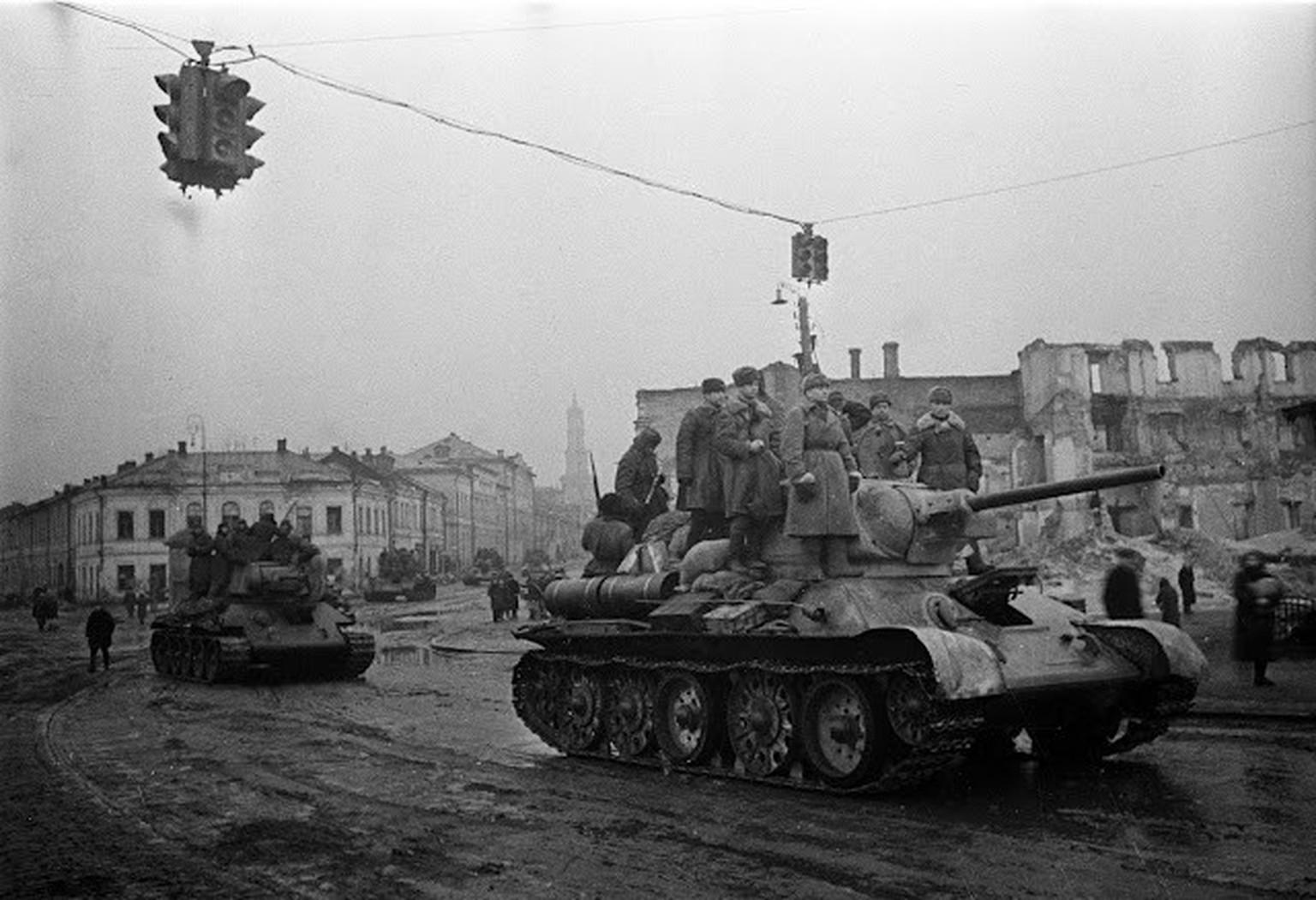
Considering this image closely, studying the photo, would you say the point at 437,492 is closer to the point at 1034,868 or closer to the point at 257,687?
the point at 257,687

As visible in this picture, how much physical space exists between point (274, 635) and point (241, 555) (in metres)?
1.59

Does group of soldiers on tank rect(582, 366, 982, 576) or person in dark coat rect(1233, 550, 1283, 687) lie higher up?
group of soldiers on tank rect(582, 366, 982, 576)

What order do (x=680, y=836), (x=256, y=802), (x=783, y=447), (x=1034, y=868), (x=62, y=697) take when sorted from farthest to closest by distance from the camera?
(x=62, y=697) → (x=783, y=447) → (x=256, y=802) → (x=680, y=836) → (x=1034, y=868)

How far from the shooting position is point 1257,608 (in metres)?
14.1

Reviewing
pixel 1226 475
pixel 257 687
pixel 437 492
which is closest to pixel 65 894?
pixel 257 687

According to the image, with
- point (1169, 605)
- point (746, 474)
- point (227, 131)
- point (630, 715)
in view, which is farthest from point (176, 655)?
point (1169, 605)

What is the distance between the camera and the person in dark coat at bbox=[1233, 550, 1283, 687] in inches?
547

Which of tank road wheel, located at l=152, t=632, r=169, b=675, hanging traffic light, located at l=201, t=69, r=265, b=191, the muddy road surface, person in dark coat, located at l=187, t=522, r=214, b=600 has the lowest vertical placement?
the muddy road surface

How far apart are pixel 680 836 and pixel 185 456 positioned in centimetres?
3766

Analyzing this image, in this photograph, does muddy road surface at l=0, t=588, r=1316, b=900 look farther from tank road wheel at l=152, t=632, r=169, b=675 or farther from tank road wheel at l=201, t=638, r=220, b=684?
tank road wheel at l=152, t=632, r=169, b=675

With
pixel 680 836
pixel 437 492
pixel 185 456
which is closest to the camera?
pixel 680 836

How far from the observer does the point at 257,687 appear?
18625 millimetres

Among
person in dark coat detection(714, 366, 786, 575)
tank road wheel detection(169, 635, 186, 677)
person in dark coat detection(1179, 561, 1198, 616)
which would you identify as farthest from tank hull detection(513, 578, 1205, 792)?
person in dark coat detection(1179, 561, 1198, 616)

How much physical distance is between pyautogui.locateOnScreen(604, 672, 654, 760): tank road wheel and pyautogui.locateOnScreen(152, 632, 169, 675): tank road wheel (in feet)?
43.1
